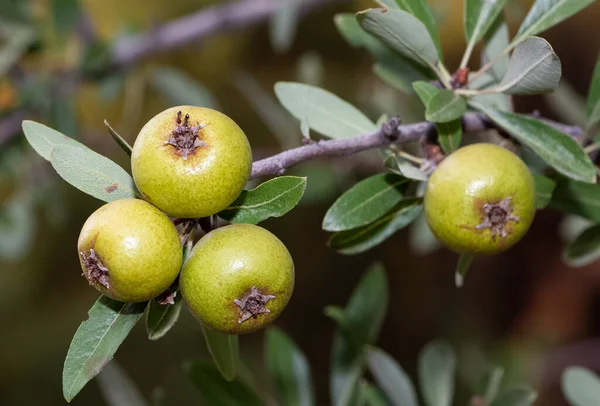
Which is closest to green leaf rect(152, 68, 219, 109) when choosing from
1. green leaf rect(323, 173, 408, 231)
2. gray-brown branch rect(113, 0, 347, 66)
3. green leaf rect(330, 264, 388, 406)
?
gray-brown branch rect(113, 0, 347, 66)

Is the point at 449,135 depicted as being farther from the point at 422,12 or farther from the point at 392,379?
the point at 392,379

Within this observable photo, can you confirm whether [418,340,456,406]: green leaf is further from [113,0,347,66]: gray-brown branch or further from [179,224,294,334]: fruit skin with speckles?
[113,0,347,66]: gray-brown branch

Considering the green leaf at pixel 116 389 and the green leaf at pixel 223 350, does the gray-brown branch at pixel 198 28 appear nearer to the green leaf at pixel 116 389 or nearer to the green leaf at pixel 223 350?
the green leaf at pixel 116 389

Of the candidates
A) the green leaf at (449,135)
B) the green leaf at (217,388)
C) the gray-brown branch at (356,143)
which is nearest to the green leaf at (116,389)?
the green leaf at (217,388)

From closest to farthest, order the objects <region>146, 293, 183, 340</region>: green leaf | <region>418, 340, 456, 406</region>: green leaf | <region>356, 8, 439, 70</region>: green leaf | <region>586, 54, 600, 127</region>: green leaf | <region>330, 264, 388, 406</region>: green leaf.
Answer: <region>146, 293, 183, 340</region>: green leaf
<region>356, 8, 439, 70</region>: green leaf
<region>586, 54, 600, 127</region>: green leaf
<region>330, 264, 388, 406</region>: green leaf
<region>418, 340, 456, 406</region>: green leaf

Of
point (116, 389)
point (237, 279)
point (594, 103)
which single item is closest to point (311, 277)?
point (116, 389)

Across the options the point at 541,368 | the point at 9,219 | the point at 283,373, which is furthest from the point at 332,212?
the point at 541,368
